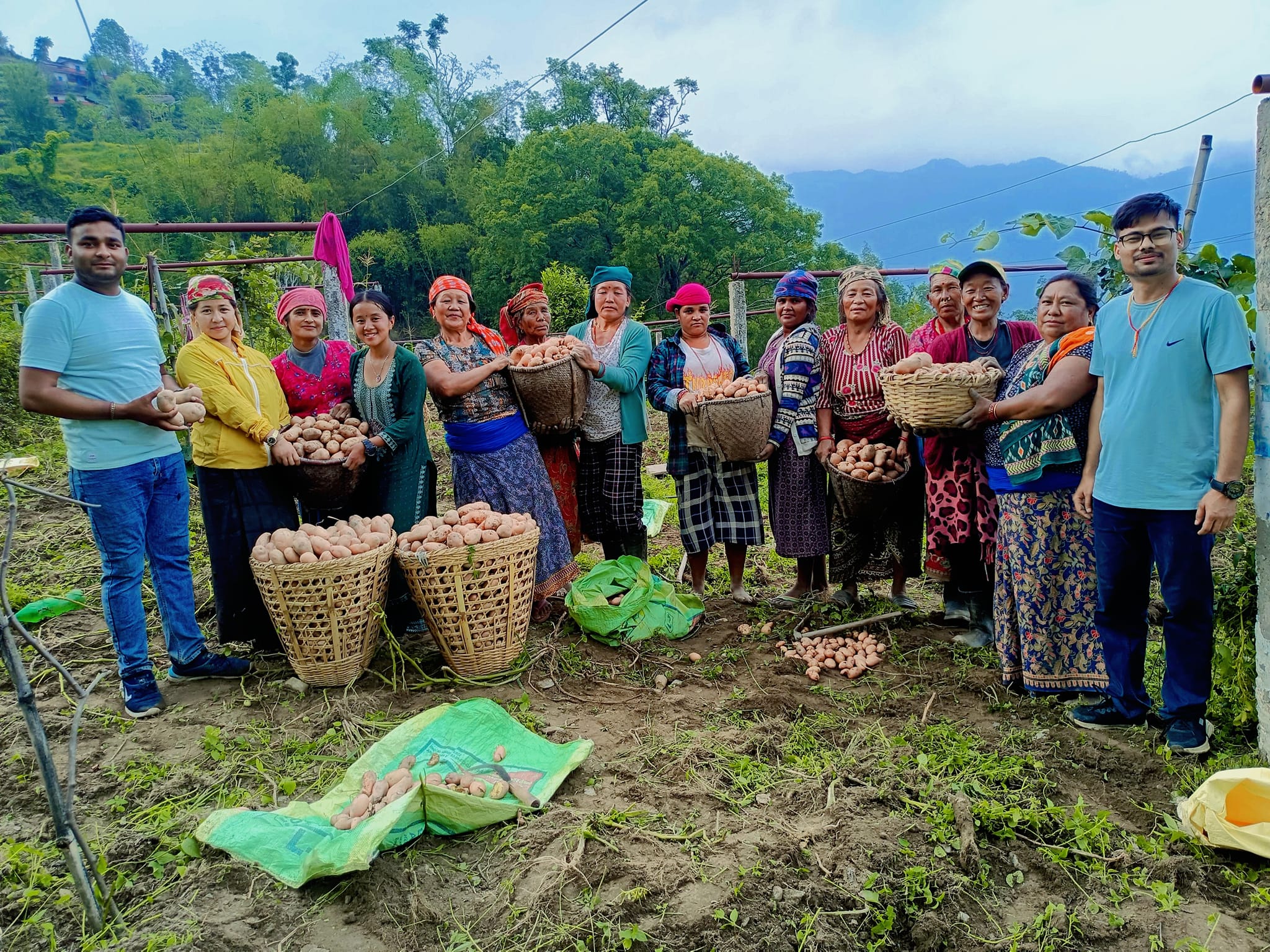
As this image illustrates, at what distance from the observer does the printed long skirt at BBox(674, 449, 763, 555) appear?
14.6ft

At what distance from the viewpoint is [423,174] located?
44.1m

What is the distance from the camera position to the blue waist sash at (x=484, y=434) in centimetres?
405

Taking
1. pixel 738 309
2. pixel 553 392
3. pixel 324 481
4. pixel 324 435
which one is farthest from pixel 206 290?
pixel 738 309

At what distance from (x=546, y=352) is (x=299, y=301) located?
3.97ft

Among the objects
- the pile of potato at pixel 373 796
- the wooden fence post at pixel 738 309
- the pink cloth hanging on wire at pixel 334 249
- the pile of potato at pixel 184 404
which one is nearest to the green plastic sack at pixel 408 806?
the pile of potato at pixel 373 796

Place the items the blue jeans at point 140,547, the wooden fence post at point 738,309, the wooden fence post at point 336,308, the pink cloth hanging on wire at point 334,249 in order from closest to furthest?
Answer: the blue jeans at point 140,547 → the pink cloth hanging on wire at point 334,249 → the wooden fence post at point 336,308 → the wooden fence post at point 738,309

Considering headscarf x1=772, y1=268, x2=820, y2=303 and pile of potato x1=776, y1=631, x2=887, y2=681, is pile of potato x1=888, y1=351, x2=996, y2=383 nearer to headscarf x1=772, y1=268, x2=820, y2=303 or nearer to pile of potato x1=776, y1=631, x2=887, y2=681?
headscarf x1=772, y1=268, x2=820, y2=303

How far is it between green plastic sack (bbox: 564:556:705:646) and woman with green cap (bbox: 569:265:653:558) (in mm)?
313

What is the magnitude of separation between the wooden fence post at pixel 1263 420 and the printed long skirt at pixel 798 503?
75.5 inches

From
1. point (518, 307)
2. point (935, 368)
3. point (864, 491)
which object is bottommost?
point (864, 491)

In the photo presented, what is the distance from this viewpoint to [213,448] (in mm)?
3680

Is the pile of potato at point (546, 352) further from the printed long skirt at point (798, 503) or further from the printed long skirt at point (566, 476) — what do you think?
the printed long skirt at point (798, 503)

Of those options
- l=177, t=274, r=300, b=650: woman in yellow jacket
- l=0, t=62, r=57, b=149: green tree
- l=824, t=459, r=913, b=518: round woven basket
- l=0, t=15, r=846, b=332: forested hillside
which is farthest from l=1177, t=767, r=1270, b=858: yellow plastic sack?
l=0, t=62, r=57, b=149: green tree

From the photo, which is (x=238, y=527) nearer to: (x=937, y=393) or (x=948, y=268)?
(x=937, y=393)
